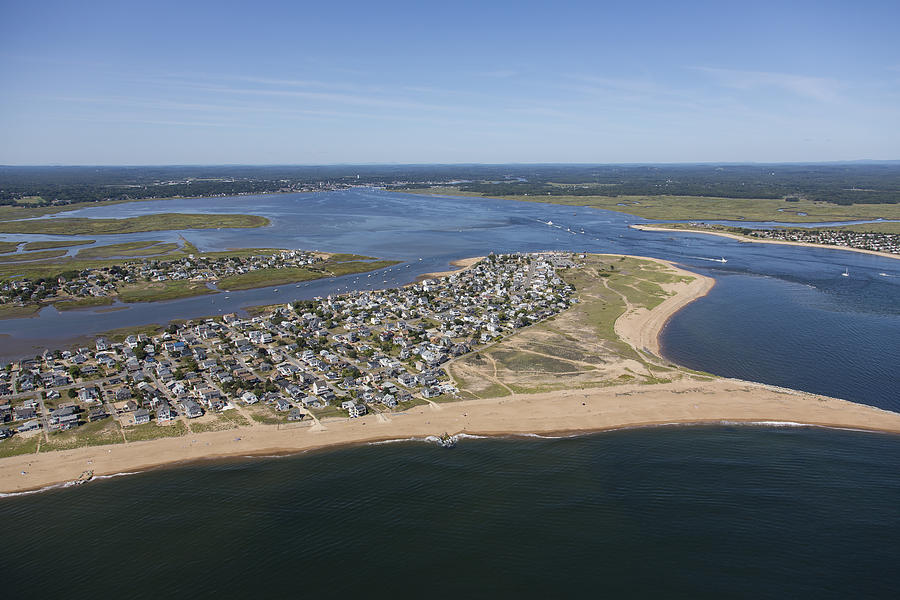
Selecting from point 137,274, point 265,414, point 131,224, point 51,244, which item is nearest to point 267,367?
point 265,414

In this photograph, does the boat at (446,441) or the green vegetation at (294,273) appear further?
the green vegetation at (294,273)

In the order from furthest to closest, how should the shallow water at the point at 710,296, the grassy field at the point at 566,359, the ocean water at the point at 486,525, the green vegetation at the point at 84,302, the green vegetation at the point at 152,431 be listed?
the green vegetation at the point at 84,302, the shallow water at the point at 710,296, the grassy field at the point at 566,359, the green vegetation at the point at 152,431, the ocean water at the point at 486,525

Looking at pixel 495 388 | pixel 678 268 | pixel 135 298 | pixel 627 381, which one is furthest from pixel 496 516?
pixel 678 268


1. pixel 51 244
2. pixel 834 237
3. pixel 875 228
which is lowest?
pixel 51 244

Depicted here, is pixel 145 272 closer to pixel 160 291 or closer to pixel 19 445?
pixel 160 291

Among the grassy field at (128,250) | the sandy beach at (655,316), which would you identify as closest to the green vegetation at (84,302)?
the grassy field at (128,250)

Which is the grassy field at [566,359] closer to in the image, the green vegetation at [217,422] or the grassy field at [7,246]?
the green vegetation at [217,422]

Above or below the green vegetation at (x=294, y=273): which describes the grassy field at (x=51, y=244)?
above

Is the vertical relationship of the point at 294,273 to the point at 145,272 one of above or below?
below
